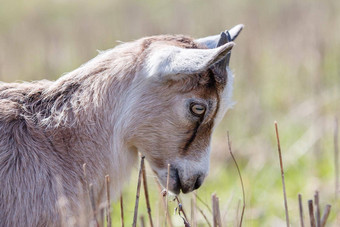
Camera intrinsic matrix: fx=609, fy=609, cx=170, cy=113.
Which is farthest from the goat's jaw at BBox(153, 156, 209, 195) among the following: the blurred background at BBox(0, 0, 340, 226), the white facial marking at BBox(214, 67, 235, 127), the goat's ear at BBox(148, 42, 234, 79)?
the goat's ear at BBox(148, 42, 234, 79)

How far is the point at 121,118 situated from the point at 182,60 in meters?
0.71

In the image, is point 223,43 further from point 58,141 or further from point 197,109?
point 58,141

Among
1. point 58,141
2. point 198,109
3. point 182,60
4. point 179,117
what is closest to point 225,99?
point 198,109

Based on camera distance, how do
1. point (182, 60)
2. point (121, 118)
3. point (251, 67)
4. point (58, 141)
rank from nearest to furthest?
point (182, 60)
point (58, 141)
point (121, 118)
point (251, 67)

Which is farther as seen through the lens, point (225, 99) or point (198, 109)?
point (225, 99)

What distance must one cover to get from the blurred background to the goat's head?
63 centimetres

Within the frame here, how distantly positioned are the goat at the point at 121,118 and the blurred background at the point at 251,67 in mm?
814

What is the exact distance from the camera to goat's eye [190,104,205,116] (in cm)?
461

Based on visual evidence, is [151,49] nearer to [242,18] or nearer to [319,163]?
[319,163]

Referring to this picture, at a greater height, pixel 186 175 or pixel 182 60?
pixel 182 60

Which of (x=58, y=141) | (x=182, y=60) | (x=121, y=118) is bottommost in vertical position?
(x=58, y=141)

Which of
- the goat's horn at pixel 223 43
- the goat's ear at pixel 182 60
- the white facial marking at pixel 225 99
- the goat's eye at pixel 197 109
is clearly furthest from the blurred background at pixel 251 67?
the goat's ear at pixel 182 60

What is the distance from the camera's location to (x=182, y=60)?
438 centimetres

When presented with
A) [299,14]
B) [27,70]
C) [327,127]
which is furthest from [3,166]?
[299,14]
